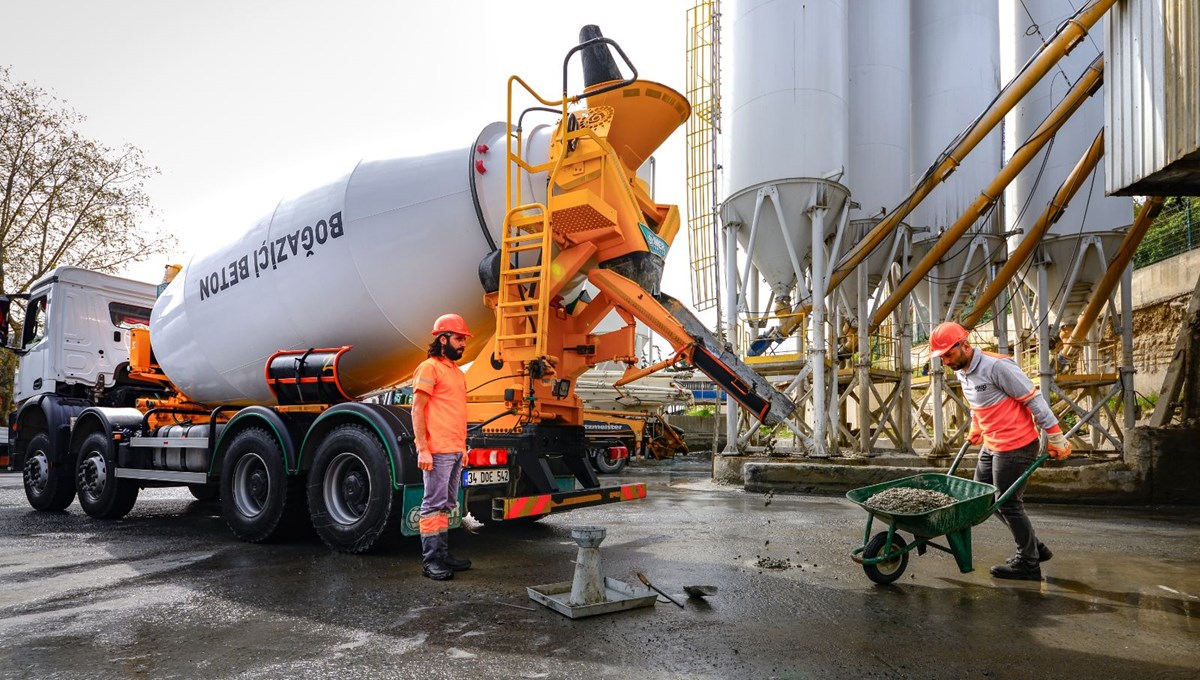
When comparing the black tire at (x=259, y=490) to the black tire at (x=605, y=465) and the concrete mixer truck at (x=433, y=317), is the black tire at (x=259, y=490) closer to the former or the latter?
the concrete mixer truck at (x=433, y=317)

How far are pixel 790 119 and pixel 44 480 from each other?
11362mm

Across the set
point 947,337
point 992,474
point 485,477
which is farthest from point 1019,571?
point 485,477

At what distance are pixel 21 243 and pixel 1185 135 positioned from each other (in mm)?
28735

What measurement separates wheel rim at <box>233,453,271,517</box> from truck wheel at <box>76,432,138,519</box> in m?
2.41

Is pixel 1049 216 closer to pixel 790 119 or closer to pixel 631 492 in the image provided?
pixel 790 119

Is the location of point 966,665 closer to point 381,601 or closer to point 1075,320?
point 381,601

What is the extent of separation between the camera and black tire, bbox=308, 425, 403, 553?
5.25 m

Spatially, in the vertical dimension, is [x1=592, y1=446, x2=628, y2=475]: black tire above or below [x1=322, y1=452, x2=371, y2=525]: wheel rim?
below

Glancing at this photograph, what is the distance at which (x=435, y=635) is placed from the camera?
140 inches

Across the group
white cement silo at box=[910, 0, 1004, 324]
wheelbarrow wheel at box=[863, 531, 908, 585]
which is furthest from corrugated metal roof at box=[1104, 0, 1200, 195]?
white cement silo at box=[910, 0, 1004, 324]

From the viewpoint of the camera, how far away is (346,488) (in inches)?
221

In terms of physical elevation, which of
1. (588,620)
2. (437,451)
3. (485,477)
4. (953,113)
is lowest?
(588,620)

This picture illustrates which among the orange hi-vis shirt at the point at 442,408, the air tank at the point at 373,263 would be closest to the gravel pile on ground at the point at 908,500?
the orange hi-vis shirt at the point at 442,408

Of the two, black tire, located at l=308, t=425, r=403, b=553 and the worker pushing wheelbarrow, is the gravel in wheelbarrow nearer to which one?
the worker pushing wheelbarrow
